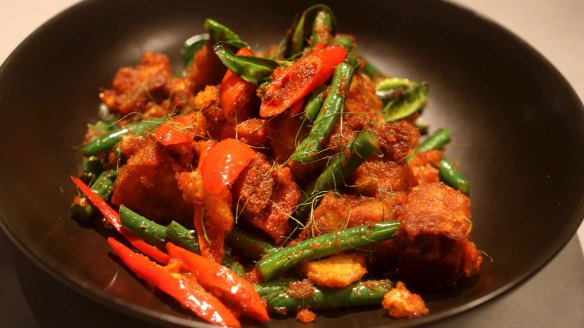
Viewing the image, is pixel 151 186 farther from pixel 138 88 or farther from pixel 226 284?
pixel 138 88

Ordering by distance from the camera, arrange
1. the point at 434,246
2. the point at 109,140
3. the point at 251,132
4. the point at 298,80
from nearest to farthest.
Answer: the point at 434,246
the point at 251,132
the point at 298,80
the point at 109,140

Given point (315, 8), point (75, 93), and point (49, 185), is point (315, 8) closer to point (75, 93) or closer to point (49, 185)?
point (75, 93)

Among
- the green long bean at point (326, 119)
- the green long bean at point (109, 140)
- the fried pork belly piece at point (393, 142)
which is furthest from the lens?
the green long bean at point (109, 140)

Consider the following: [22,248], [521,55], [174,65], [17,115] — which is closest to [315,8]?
[174,65]

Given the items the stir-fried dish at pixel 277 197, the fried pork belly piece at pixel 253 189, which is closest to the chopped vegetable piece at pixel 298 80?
the stir-fried dish at pixel 277 197

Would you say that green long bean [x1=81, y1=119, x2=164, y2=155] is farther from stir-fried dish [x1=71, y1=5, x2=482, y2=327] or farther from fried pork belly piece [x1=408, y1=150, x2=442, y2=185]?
fried pork belly piece [x1=408, y1=150, x2=442, y2=185]

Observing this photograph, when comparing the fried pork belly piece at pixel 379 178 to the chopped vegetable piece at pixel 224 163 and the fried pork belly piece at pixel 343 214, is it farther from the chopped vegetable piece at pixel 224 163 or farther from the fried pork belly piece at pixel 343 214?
the chopped vegetable piece at pixel 224 163

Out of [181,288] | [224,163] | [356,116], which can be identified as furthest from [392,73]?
[181,288]
